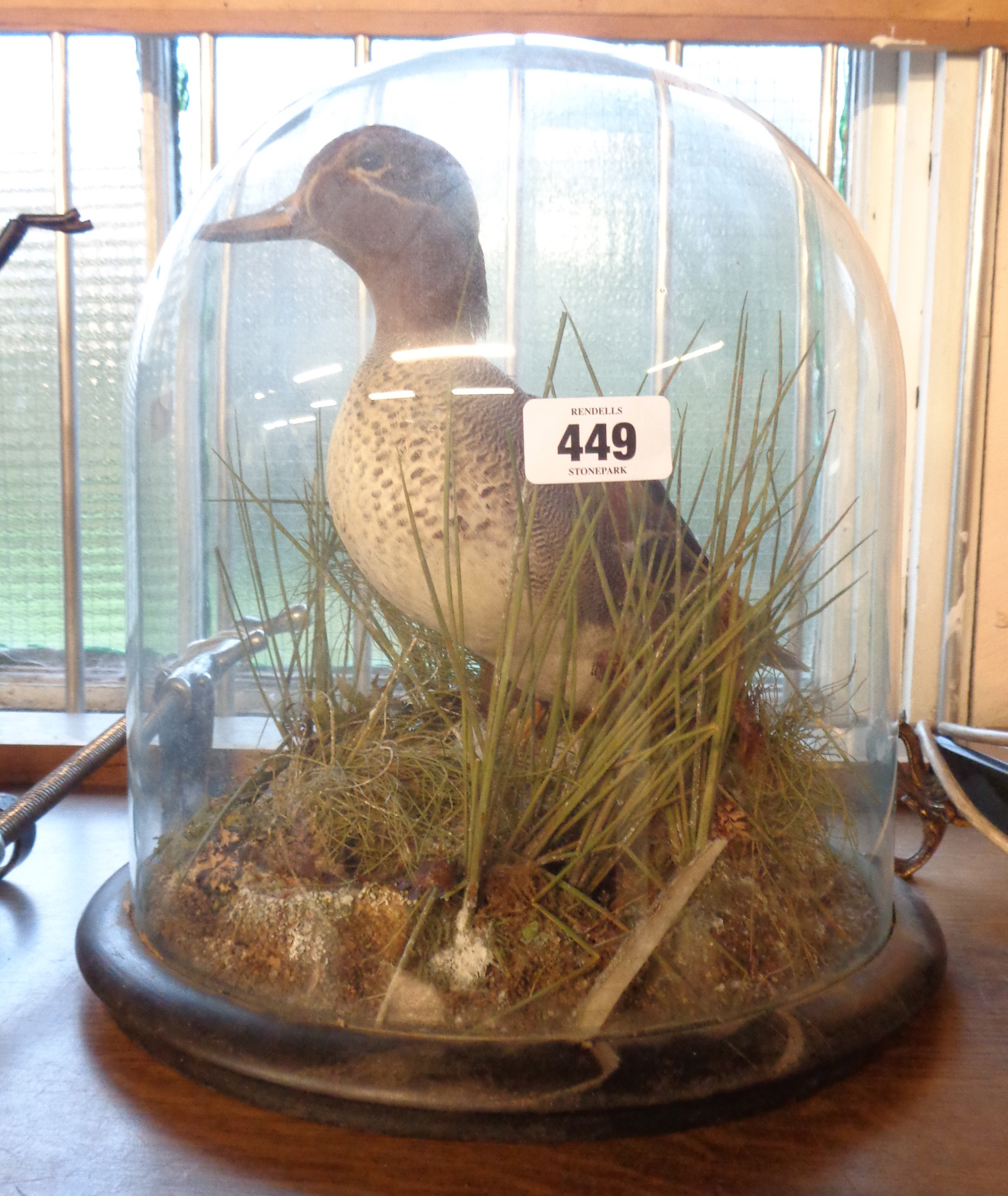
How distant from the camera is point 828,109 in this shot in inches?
36.1

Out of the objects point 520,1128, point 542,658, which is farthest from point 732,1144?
point 542,658

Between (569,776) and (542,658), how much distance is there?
5 cm

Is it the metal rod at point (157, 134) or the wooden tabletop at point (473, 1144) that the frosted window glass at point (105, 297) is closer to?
the metal rod at point (157, 134)

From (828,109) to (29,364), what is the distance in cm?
82

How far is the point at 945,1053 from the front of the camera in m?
0.48

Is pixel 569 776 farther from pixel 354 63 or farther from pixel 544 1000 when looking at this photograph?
pixel 354 63

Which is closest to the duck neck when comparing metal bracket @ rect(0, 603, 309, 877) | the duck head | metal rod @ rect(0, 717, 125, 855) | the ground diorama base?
the duck head

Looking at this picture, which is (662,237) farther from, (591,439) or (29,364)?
(29,364)

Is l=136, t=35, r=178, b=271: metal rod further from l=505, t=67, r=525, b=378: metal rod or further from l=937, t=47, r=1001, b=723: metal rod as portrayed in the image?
l=937, t=47, r=1001, b=723: metal rod

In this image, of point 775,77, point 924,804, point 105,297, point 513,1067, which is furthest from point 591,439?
point 105,297

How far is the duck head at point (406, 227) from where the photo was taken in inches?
19.0

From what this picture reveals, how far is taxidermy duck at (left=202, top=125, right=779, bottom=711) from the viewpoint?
0.47 meters

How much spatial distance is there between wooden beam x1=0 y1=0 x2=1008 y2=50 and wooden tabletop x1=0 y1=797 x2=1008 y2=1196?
29.4 inches

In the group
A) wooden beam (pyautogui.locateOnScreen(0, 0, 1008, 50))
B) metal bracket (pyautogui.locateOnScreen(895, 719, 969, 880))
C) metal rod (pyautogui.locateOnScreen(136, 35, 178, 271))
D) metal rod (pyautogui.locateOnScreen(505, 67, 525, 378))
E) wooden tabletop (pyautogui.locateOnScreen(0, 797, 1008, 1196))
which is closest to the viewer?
wooden tabletop (pyautogui.locateOnScreen(0, 797, 1008, 1196))
